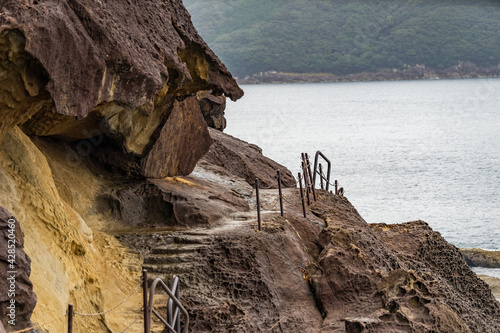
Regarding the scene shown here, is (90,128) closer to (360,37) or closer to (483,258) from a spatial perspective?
(483,258)

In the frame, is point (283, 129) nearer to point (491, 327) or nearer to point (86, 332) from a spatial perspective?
point (491, 327)

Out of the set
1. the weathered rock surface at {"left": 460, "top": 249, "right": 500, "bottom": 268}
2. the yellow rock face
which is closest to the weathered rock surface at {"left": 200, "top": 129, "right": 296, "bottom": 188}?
the yellow rock face

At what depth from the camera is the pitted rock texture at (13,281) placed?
697 cm

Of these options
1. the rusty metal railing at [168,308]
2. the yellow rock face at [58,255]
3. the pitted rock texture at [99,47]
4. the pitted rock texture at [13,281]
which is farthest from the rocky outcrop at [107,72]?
the rusty metal railing at [168,308]

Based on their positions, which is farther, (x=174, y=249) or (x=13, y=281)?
(x=174, y=249)

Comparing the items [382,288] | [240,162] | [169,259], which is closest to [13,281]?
[169,259]

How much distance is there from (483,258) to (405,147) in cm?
4478

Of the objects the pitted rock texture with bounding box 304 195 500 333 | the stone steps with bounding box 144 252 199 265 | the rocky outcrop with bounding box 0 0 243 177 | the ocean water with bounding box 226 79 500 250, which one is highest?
the rocky outcrop with bounding box 0 0 243 177

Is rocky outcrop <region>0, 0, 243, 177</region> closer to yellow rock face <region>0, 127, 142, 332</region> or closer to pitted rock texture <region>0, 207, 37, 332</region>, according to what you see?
yellow rock face <region>0, 127, 142, 332</region>

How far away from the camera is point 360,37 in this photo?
158 m

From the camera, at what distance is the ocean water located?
4041 cm

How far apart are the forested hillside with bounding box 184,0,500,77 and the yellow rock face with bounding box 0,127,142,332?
475ft

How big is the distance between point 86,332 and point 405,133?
78579 mm

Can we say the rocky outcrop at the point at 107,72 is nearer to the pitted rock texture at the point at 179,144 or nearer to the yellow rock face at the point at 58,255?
the pitted rock texture at the point at 179,144
